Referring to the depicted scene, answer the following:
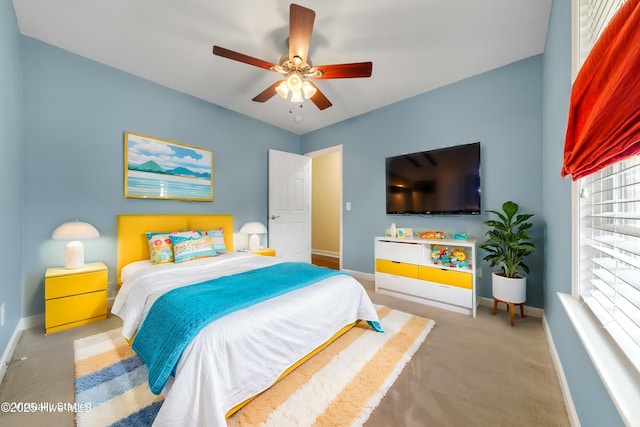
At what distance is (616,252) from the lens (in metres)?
0.95

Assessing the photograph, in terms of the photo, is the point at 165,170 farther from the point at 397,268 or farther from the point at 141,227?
the point at 397,268

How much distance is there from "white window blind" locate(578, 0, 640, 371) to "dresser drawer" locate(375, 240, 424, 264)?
5.33ft

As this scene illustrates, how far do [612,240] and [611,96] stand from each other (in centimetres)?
70

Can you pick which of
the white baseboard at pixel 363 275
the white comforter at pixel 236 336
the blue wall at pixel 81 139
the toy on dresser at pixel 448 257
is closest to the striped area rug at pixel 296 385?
the white comforter at pixel 236 336

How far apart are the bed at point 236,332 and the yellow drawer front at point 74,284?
0.19m

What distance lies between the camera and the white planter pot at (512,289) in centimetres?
226

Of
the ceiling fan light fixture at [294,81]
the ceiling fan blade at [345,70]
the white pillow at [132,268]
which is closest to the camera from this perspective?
the ceiling fan blade at [345,70]

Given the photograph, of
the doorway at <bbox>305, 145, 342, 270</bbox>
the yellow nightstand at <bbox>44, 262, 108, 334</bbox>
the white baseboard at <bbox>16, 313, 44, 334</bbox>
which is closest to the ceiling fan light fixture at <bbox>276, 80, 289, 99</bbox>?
the yellow nightstand at <bbox>44, 262, 108, 334</bbox>

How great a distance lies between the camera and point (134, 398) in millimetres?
1391

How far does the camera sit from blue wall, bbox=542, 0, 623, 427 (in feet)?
3.21

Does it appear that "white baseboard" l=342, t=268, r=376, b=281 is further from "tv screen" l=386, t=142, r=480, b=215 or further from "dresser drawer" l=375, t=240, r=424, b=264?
"tv screen" l=386, t=142, r=480, b=215

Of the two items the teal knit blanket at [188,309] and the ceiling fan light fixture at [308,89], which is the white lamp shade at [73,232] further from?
the ceiling fan light fixture at [308,89]

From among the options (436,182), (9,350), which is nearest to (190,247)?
(9,350)

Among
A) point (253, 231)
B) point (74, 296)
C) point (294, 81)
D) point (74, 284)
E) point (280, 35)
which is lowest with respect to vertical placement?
point (74, 296)
